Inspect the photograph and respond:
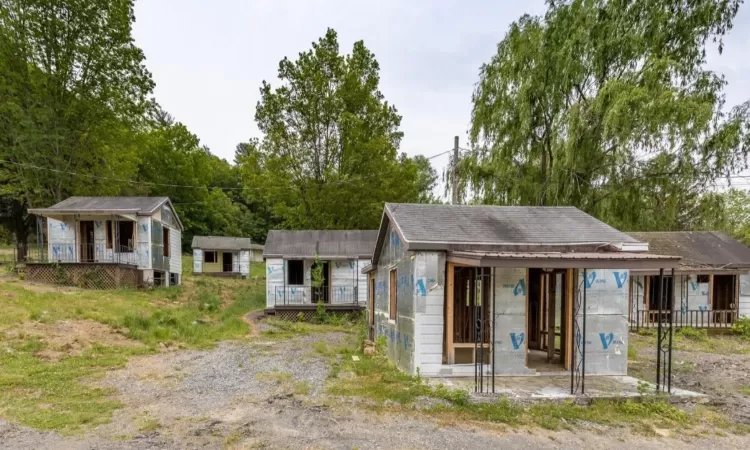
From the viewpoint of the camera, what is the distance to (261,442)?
4.84 metres

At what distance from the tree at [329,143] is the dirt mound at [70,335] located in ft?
40.8

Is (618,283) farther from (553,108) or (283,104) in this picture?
(283,104)

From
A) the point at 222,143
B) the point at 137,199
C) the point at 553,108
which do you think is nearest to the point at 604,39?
the point at 553,108

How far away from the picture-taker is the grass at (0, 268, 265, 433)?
19.4 ft

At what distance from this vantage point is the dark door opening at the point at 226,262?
30.6 metres

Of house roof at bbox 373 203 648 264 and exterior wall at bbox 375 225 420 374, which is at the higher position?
house roof at bbox 373 203 648 264

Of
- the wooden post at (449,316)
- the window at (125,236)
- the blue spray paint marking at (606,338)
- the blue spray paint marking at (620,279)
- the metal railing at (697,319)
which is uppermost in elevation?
the window at (125,236)

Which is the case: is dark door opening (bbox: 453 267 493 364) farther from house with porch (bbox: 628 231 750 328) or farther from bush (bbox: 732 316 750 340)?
bush (bbox: 732 316 750 340)

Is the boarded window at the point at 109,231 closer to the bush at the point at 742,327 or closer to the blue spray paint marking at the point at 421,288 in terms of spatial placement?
the blue spray paint marking at the point at 421,288

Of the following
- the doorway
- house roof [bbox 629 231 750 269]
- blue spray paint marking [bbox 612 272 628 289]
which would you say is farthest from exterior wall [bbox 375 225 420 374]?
the doorway

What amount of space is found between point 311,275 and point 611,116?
41.1 ft

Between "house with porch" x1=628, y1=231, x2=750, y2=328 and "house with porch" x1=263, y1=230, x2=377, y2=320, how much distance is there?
10589 millimetres

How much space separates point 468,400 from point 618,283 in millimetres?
3853

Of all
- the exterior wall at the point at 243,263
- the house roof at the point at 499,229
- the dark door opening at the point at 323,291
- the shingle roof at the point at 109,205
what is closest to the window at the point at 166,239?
the shingle roof at the point at 109,205
